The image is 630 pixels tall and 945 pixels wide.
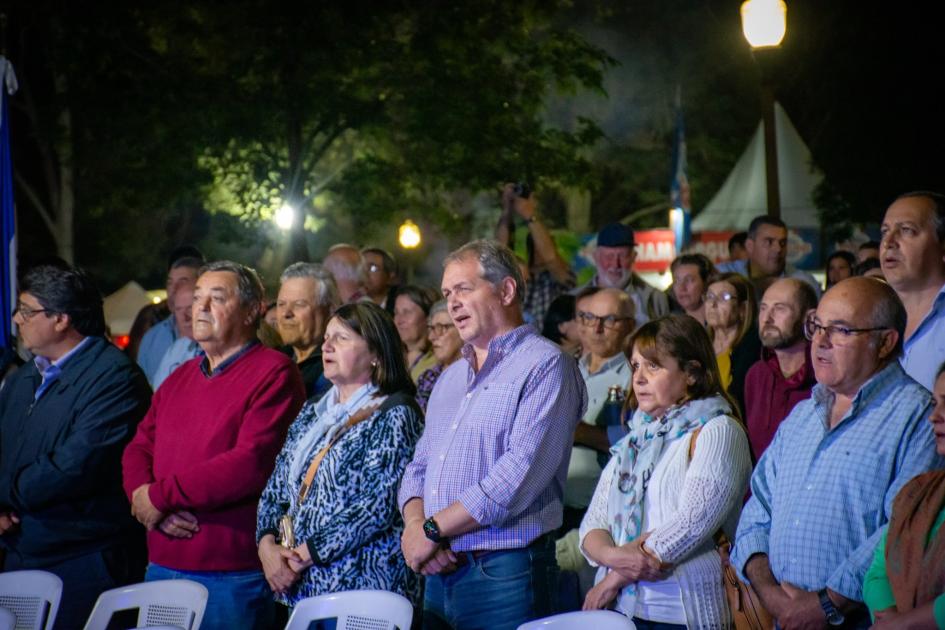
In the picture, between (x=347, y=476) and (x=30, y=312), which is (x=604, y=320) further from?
(x=30, y=312)

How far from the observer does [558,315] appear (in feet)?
23.3

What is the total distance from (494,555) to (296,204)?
15445mm

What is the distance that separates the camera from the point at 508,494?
13.9 ft

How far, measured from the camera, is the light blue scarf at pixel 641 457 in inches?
169

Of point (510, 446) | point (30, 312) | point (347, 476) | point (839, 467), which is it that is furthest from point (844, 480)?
point (30, 312)

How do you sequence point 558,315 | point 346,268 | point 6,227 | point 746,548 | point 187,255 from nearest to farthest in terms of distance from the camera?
point 746,548, point 558,315, point 6,227, point 346,268, point 187,255

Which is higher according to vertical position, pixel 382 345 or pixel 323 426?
pixel 382 345

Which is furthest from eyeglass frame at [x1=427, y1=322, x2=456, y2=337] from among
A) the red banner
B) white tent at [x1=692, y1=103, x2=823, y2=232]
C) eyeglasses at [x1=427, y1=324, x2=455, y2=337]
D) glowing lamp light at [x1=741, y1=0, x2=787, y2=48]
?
the red banner

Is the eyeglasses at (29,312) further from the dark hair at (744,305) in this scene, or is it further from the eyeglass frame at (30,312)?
the dark hair at (744,305)

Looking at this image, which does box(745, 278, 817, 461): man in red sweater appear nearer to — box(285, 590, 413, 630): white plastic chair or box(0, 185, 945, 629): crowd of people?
box(0, 185, 945, 629): crowd of people

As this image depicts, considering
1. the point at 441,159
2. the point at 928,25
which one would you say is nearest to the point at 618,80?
the point at 441,159

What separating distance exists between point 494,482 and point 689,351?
92cm

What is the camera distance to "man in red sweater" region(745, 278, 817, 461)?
5.24 metres

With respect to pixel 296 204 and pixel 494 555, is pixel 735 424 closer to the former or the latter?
pixel 494 555
